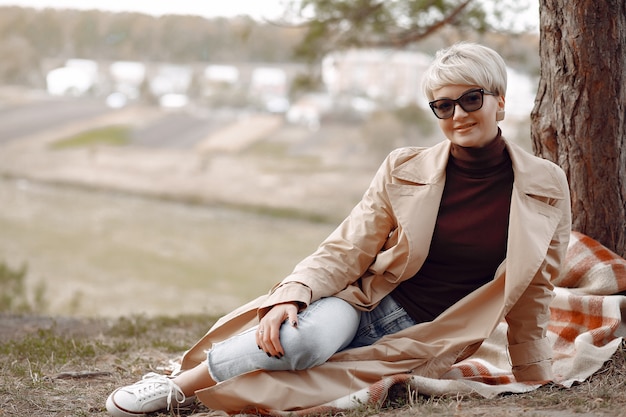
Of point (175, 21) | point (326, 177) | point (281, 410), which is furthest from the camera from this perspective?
point (175, 21)

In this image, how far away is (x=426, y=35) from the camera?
527 centimetres

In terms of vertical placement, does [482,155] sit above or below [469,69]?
below

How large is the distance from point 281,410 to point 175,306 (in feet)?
39.4

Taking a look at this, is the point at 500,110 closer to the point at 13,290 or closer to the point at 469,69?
the point at 469,69

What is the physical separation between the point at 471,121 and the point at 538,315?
1.92 feet

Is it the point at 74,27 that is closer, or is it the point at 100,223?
the point at 100,223

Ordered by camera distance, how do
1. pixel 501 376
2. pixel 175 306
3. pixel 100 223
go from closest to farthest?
pixel 501 376, pixel 175 306, pixel 100 223

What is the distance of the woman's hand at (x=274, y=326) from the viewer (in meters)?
1.92

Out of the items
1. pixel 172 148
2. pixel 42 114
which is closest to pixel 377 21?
pixel 172 148

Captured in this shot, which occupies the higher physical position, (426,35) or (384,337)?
(426,35)

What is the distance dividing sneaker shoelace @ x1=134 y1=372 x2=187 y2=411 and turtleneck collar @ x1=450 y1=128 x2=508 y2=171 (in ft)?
3.34

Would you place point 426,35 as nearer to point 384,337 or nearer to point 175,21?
point 384,337

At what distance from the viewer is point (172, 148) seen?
26438 mm

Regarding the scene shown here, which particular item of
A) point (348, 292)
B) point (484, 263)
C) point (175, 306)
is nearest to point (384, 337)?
point (348, 292)
